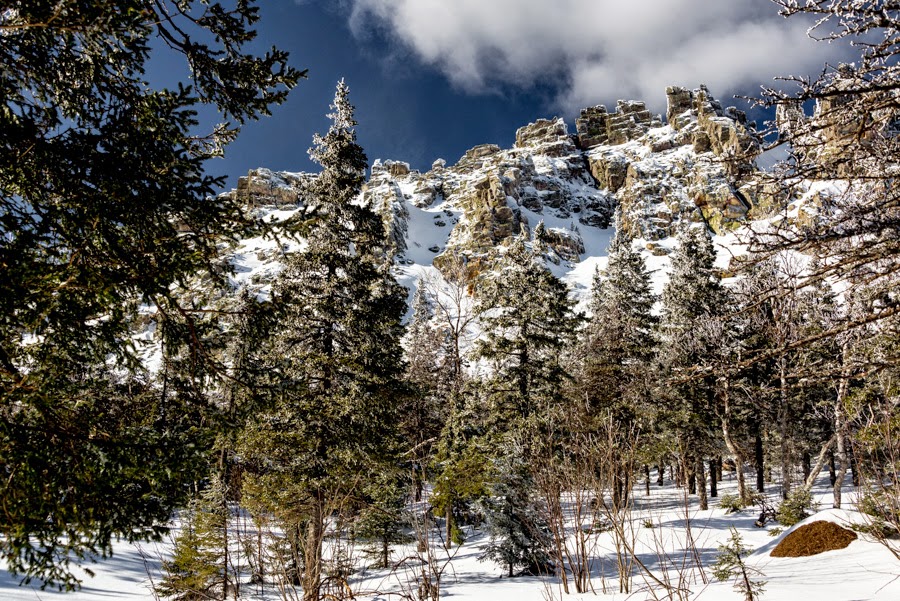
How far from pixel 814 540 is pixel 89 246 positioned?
12.6 meters

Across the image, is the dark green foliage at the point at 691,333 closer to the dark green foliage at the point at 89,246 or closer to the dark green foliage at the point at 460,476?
the dark green foliage at the point at 460,476

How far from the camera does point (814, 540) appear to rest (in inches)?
361

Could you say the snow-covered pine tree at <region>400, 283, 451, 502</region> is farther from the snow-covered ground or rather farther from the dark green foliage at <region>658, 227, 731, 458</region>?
the dark green foliage at <region>658, 227, 731, 458</region>

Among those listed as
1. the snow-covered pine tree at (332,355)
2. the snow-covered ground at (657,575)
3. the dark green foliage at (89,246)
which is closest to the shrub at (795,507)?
the snow-covered ground at (657,575)

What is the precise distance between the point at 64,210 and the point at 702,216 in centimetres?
16006

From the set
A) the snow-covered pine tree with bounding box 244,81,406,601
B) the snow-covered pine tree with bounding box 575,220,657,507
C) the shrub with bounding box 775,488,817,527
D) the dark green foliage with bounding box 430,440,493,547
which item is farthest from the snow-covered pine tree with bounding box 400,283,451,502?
the shrub with bounding box 775,488,817,527

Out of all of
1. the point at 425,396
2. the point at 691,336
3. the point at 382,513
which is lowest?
the point at 382,513

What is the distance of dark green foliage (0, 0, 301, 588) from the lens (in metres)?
3.94

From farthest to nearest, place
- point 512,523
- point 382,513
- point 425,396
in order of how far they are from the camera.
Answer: point 425,396, point 512,523, point 382,513

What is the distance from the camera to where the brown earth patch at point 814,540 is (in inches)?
347

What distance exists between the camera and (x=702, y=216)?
14100cm

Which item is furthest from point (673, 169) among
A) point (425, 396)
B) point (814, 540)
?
point (814, 540)

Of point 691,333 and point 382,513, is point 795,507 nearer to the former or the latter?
point 691,333

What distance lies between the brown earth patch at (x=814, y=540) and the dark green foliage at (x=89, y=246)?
11.0 m
